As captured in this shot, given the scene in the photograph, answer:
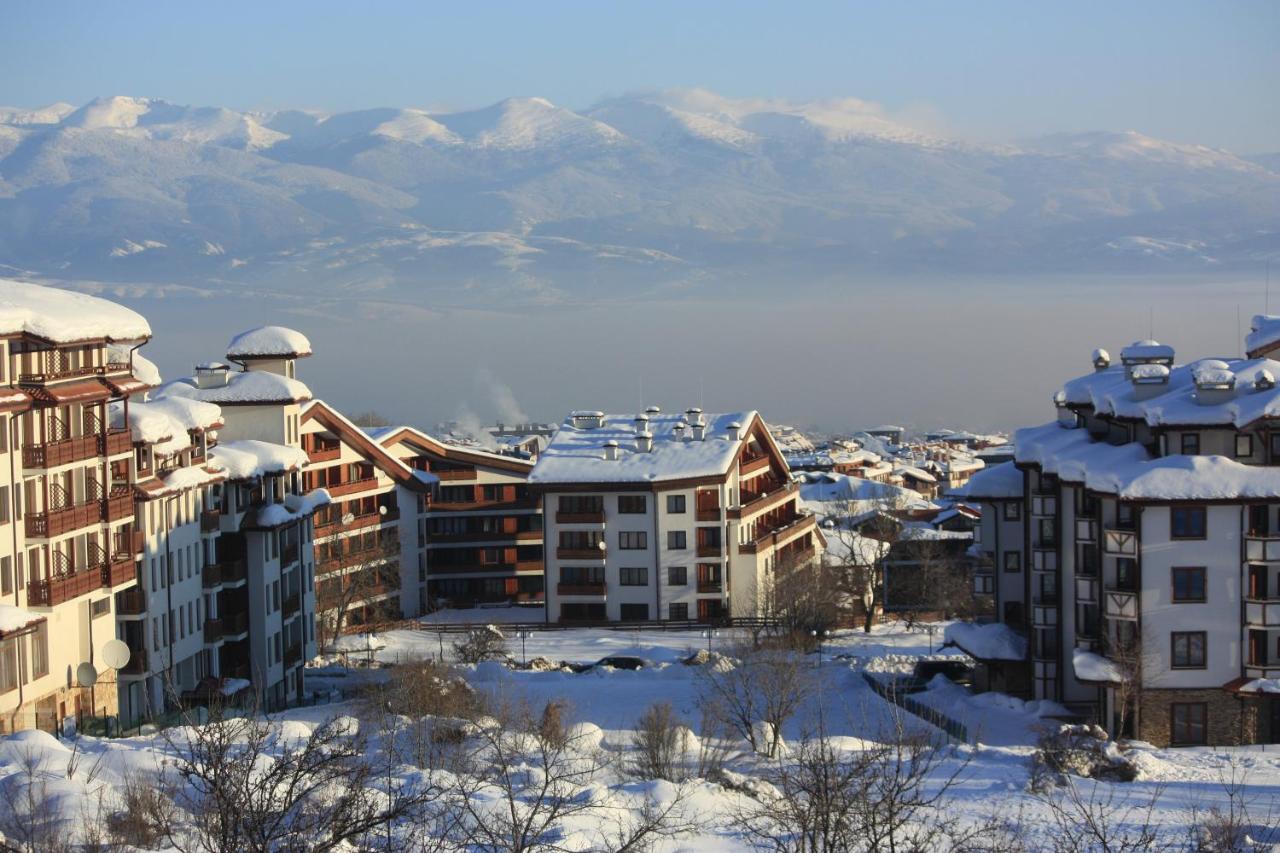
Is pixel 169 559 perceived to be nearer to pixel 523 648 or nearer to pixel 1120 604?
pixel 523 648

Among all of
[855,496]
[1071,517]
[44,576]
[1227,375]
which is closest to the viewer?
[44,576]

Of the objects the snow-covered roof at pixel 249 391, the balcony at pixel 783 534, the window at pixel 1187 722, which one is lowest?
the balcony at pixel 783 534

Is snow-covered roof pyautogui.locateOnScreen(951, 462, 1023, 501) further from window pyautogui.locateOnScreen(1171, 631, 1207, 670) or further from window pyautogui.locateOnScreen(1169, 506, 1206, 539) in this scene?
window pyautogui.locateOnScreen(1171, 631, 1207, 670)

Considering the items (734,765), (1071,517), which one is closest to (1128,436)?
(1071,517)

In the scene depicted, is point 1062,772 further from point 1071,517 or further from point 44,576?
point 44,576

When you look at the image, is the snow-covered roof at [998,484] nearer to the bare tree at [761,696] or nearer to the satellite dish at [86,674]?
the bare tree at [761,696]

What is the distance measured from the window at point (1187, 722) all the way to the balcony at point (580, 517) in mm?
34856

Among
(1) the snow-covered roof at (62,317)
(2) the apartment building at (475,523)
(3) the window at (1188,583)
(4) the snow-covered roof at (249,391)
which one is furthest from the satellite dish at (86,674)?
(2) the apartment building at (475,523)

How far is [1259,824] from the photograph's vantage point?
110 ft

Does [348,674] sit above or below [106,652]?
below

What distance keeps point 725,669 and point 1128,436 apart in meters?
13.0

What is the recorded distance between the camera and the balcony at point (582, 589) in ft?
259

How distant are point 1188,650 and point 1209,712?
163 cm

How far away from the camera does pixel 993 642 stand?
183 ft
